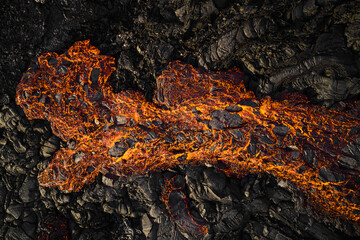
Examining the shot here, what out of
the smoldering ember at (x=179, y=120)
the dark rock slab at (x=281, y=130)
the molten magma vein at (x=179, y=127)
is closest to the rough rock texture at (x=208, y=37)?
the smoldering ember at (x=179, y=120)

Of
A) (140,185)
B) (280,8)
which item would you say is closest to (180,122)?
(140,185)

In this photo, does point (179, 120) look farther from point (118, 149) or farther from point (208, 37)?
point (208, 37)

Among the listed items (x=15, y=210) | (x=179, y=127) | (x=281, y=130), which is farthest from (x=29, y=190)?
(x=281, y=130)

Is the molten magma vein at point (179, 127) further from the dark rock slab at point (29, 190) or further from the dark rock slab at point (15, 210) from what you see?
the dark rock slab at point (15, 210)

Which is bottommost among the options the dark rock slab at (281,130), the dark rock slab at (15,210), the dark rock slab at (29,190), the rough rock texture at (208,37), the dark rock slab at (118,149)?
the dark rock slab at (15,210)

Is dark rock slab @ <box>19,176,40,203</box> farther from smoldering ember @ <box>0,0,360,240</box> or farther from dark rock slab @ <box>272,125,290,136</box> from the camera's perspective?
dark rock slab @ <box>272,125,290,136</box>

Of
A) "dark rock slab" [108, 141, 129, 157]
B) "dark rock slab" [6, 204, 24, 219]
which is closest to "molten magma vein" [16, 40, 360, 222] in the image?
"dark rock slab" [108, 141, 129, 157]
